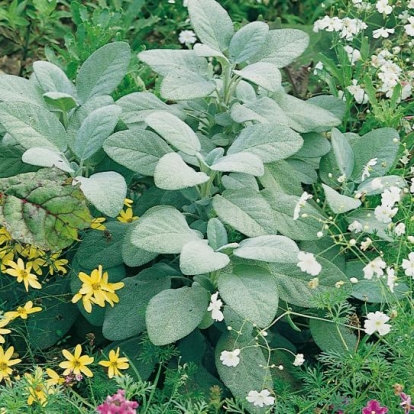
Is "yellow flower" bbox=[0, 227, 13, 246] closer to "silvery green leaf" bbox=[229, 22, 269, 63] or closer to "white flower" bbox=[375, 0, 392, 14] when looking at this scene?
"silvery green leaf" bbox=[229, 22, 269, 63]

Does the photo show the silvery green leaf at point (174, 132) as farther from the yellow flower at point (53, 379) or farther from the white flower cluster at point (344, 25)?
the white flower cluster at point (344, 25)

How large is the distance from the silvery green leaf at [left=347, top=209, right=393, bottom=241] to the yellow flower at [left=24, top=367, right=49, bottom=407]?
80 cm

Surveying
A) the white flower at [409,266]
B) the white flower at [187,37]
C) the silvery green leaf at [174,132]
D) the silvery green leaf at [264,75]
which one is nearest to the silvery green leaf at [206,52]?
the silvery green leaf at [264,75]

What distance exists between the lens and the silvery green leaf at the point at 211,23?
7.41 ft

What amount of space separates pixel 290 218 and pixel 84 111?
0.61m

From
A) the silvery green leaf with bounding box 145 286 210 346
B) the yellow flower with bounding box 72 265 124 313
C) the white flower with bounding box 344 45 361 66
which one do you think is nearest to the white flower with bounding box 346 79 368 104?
the white flower with bounding box 344 45 361 66

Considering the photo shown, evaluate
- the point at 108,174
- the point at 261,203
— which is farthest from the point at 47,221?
the point at 261,203

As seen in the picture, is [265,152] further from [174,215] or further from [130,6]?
[130,6]

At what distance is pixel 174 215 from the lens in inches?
79.3

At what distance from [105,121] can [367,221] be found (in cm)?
72

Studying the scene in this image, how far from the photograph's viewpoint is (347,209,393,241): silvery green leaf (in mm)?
2045

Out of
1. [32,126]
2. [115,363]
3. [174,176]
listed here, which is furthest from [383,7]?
[115,363]

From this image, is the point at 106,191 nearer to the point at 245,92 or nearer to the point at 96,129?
the point at 96,129

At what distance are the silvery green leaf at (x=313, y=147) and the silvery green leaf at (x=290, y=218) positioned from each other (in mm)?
222
